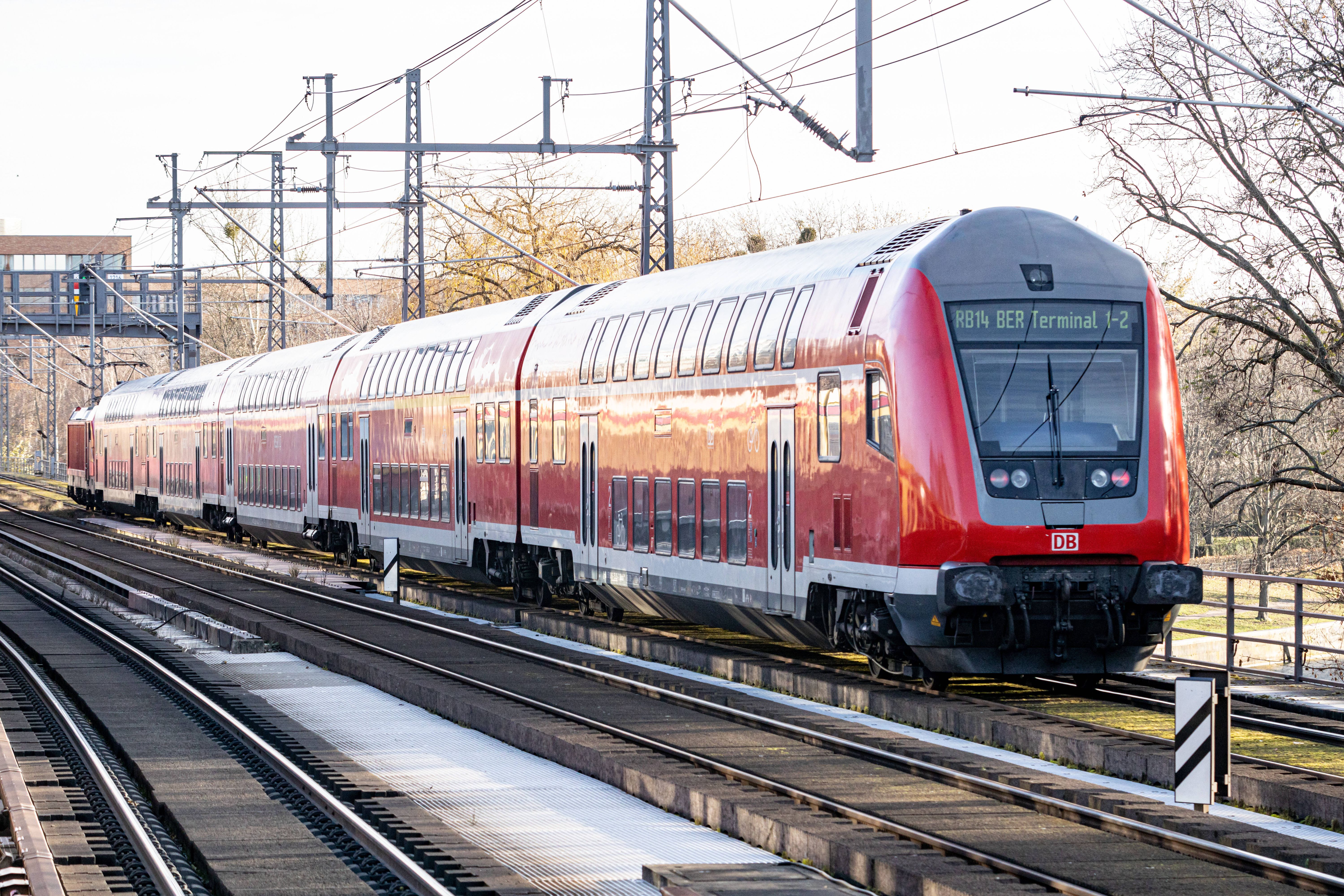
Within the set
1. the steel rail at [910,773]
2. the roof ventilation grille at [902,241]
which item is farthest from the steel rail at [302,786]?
the roof ventilation grille at [902,241]

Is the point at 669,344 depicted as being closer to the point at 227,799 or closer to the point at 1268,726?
the point at 1268,726

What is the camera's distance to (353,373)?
35375mm

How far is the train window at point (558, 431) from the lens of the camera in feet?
78.4

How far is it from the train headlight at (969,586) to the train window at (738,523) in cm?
406

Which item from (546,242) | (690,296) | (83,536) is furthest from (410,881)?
(546,242)

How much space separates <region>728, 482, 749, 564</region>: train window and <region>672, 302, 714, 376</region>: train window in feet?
5.35

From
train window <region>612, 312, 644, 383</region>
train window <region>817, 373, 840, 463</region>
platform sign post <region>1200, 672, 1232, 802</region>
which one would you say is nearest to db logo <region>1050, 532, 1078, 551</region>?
train window <region>817, 373, 840, 463</region>

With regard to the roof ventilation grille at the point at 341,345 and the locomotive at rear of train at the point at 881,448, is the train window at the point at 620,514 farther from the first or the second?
the roof ventilation grille at the point at 341,345

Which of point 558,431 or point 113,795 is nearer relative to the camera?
point 113,795

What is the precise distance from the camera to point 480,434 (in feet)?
90.3

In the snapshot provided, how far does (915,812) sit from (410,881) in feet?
10.1

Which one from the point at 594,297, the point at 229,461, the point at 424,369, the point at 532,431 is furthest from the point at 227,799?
the point at 229,461

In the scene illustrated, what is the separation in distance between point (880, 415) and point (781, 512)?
2.50 metres

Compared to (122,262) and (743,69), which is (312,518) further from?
(122,262)
